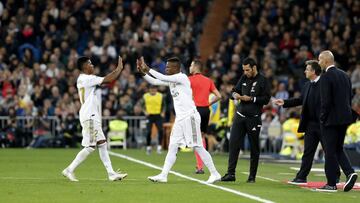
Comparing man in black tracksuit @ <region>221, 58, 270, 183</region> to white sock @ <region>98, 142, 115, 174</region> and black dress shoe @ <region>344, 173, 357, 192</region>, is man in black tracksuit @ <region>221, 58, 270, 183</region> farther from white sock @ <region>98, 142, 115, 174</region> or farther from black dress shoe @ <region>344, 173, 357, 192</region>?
black dress shoe @ <region>344, 173, 357, 192</region>

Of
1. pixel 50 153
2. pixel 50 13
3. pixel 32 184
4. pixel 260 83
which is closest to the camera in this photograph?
pixel 32 184

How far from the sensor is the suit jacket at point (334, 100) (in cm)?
1697

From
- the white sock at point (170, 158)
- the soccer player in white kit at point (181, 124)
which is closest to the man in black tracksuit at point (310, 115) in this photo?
the soccer player in white kit at point (181, 124)

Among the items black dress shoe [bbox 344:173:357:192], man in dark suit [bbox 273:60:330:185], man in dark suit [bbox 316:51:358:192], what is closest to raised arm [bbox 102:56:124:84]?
man in dark suit [bbox 273:60:330:185]

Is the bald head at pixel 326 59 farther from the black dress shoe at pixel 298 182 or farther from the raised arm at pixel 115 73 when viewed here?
the raised arm at pixel 115 73

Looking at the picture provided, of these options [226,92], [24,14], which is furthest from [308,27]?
[24,14]

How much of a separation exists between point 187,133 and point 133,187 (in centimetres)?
170

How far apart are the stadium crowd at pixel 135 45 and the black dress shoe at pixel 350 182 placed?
16.0 m

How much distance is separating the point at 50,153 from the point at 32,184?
40.2 ft

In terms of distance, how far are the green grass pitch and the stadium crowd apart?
10550mm

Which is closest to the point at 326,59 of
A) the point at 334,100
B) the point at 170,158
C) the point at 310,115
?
the point at 334,100

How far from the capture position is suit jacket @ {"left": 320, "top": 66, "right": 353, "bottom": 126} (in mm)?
16969

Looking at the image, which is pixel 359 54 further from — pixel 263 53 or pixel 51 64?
pixel 51 64

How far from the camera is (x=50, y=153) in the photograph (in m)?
30.0
